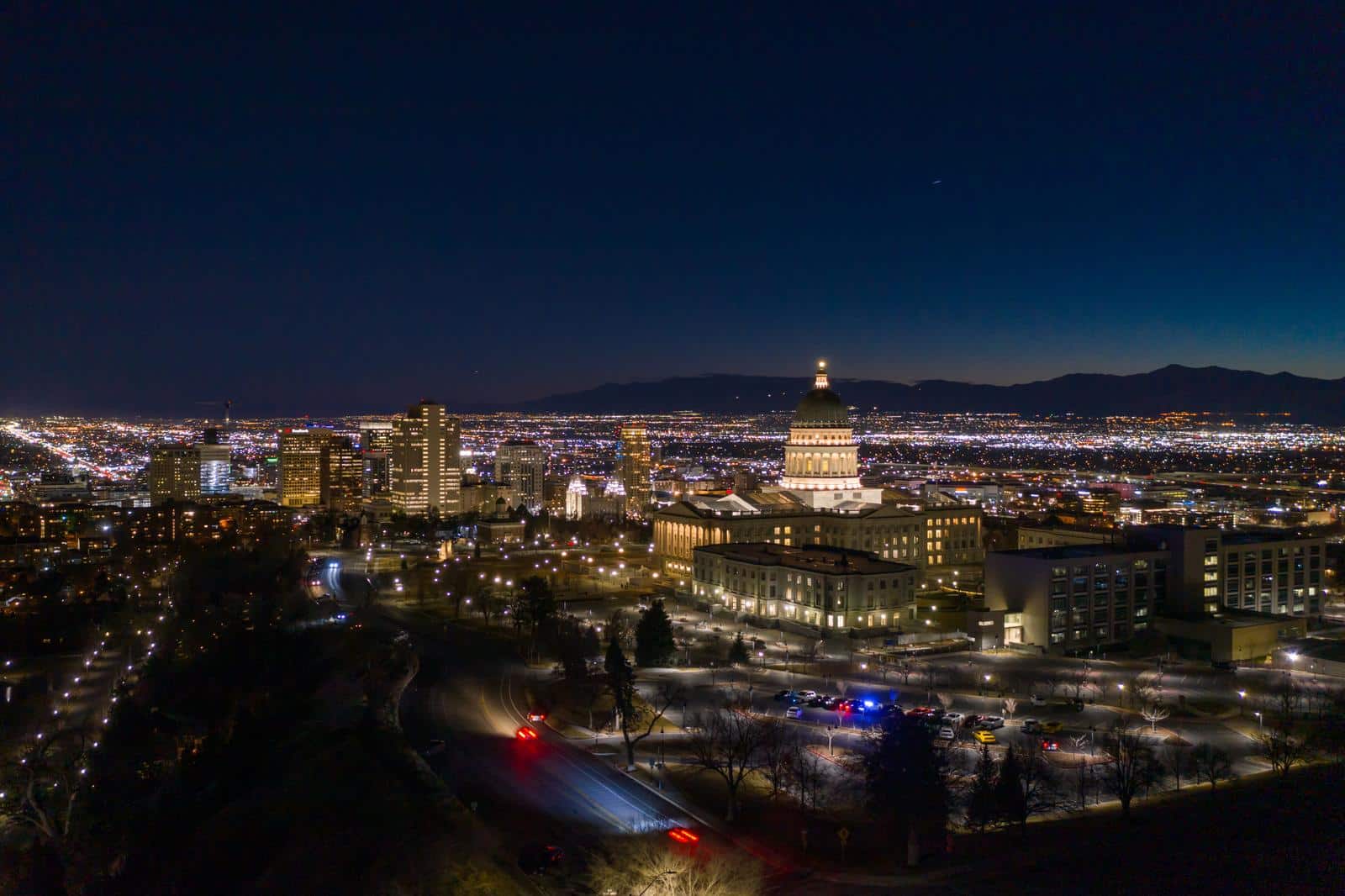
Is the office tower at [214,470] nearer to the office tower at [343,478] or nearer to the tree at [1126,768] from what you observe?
the office tower at [343,478]

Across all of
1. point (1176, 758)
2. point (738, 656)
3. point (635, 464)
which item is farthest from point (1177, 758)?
point (635, 464)

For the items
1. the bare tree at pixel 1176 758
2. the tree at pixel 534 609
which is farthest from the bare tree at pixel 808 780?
the tree at pixel 534 609

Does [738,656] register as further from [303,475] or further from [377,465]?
[377,465]

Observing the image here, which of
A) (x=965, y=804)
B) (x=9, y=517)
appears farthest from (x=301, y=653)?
(x=9, y=517)

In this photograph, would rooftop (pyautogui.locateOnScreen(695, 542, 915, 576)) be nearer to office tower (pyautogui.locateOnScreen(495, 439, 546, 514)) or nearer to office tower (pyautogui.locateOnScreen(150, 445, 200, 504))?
office tower (pyautogui.locateOnScreen(495, 439, 546, 514))

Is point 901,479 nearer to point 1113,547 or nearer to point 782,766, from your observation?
point 1113,547

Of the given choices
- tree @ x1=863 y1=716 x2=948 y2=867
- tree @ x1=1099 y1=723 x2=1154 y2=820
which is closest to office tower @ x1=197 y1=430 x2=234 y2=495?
tree @ x1=1099 y1=723 x2=1154 y2=820
